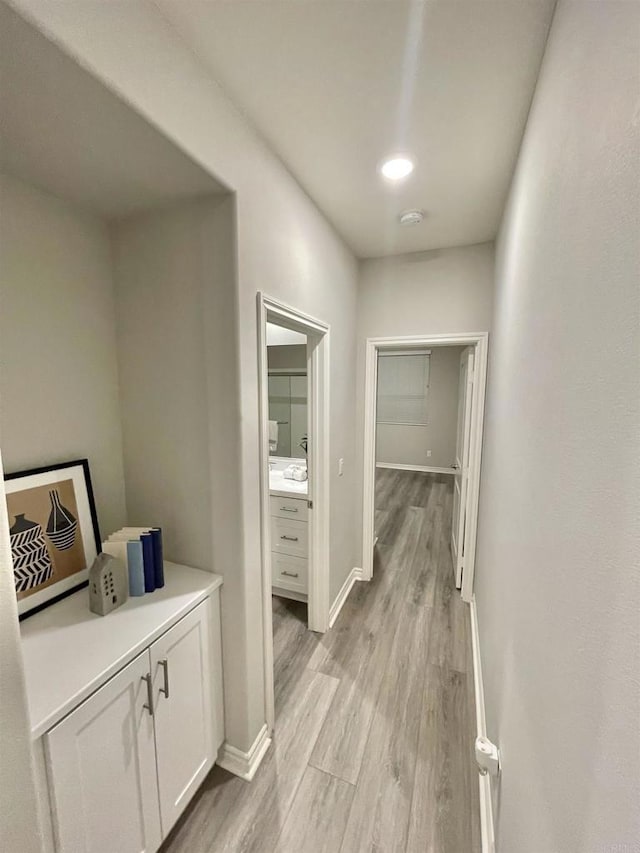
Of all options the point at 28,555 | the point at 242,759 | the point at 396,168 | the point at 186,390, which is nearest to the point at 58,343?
the point at 186,390

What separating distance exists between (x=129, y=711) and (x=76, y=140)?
1730 mm

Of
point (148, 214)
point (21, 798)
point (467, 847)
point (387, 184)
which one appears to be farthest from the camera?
point (387, 184)

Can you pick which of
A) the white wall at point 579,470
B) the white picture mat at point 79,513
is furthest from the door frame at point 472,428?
the white picture mat at point 79,513

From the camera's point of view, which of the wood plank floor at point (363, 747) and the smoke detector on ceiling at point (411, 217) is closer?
the wood plank floor at point (363, 747)

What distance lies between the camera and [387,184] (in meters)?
1.79

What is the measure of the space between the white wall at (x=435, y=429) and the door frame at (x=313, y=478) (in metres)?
4.59

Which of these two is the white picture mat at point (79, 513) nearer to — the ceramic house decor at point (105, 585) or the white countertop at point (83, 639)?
the white countertop at point (83, 639)

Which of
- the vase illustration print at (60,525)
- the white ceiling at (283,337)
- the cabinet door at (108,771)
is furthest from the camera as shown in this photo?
the white ceiling at (283,337)

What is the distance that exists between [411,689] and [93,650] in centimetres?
174

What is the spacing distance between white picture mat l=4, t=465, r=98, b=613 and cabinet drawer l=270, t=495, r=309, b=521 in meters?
1.42

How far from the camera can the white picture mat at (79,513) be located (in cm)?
123

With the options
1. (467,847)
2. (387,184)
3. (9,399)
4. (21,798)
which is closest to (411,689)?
(467,847)

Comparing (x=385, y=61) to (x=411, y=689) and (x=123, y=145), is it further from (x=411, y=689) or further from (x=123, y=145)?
(x=411, y=689)

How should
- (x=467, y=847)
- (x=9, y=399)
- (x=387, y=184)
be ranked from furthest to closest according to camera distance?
(x=387, y=184), (x=467, y=847), (x=9, y=399)
